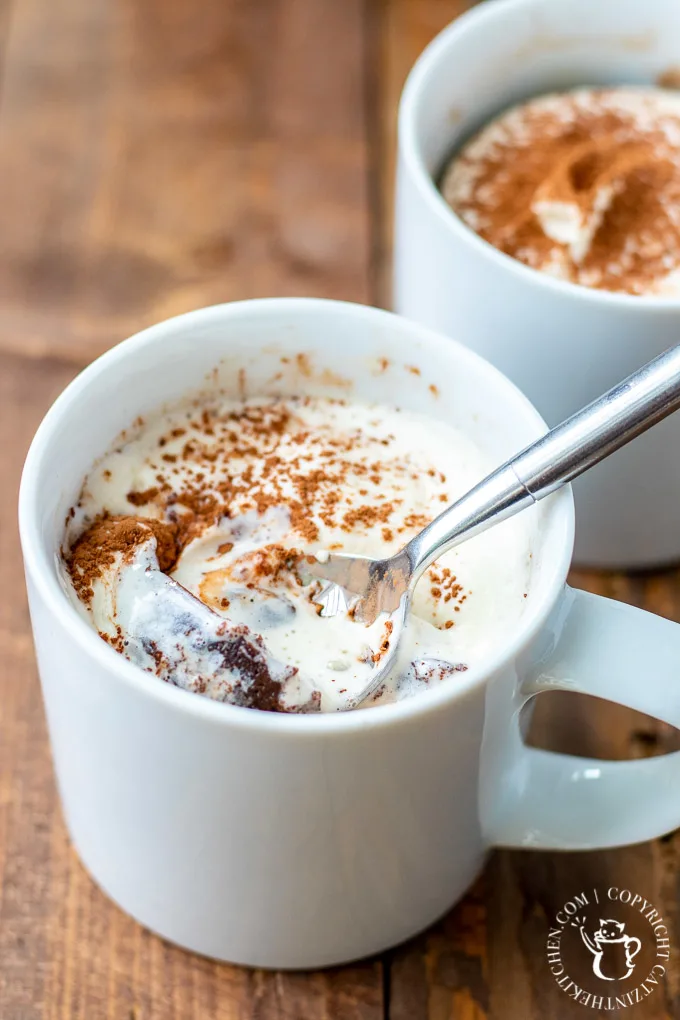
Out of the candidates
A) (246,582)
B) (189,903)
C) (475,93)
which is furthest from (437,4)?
(189,903)

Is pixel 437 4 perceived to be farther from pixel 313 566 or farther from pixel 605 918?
pixel 605 918

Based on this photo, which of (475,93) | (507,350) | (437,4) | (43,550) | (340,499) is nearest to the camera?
(43,550)

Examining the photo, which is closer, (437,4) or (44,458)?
(44,458)

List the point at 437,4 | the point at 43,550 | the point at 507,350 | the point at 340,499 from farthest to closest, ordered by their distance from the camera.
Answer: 1. the point at 437,4
2. the point at 507,350
3. the point at 340,499
4. the point at 43,550

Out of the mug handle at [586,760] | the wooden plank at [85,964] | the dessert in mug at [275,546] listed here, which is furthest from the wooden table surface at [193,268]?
the dessert in mug at [275,546]

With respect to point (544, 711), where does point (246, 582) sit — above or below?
above

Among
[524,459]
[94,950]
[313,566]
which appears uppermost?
[524,459]

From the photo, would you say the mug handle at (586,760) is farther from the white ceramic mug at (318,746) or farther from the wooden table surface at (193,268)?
the wooden table surface at (193,268)
